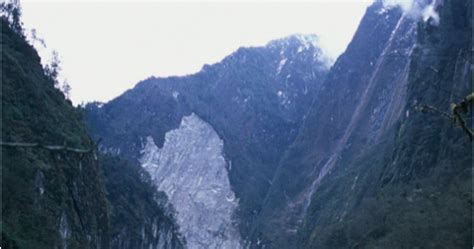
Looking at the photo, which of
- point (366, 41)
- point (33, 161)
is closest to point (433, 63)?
point (33, 161)

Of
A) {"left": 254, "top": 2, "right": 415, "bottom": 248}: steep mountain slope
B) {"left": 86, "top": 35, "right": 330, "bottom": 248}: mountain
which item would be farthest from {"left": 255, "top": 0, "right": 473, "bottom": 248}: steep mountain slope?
{"left": 86, "top": 35, "right": 330, "bottom": 248}: mountain

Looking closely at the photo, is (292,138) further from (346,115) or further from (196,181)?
(196,181)

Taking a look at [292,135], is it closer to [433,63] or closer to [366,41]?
[366,41]

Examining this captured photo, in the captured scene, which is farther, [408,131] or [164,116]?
[164,116]

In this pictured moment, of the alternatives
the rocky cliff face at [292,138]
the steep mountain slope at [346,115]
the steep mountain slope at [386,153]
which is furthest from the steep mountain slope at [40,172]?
the steep mountain slope at [346,115]

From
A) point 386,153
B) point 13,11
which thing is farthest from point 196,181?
point 13,11

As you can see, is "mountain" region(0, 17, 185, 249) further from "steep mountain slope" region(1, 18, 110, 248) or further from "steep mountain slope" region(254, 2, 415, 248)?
"steep mountain slope" region(254, 2, 415, 248)

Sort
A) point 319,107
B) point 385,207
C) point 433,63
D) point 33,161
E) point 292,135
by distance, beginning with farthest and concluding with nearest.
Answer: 1. point 292,135
2. point 319,107
3. point 433,63
4. point 385,207
5. point 33,161
